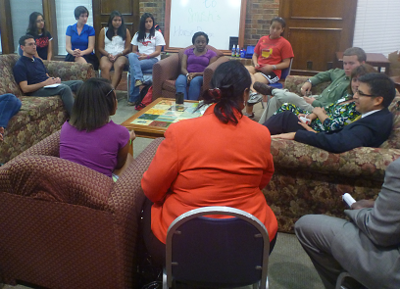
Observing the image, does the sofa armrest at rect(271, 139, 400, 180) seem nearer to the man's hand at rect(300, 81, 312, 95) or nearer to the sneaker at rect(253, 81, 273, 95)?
the man's hand at rect(300, 81, 312, 95)

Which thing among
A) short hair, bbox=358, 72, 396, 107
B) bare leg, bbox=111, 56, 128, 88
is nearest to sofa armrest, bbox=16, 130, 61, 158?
short hair, bbox=358, 72, 396, 107

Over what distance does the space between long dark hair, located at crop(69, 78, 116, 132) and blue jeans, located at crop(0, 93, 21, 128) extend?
4.52ft

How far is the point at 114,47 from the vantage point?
4.93m

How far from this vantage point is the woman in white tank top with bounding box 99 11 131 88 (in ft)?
15.8

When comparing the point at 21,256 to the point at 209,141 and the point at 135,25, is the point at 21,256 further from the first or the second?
the point at 135,25

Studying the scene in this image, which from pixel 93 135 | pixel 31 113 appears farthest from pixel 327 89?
pixel 31 113

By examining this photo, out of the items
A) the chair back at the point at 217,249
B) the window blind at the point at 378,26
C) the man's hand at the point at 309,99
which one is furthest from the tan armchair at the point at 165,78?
the chair back at the point at 217,249

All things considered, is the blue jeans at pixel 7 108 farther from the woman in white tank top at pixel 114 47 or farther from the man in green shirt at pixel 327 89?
the man in green shirt at pixel 327 89

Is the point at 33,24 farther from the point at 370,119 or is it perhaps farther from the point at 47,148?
the point at 370,119

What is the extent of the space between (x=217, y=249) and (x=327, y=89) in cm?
239

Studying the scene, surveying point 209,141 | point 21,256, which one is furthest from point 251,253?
point 21,256

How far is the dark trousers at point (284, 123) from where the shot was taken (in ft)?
8.59

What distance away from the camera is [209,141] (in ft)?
3.93

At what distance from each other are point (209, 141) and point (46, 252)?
892 millimetres
